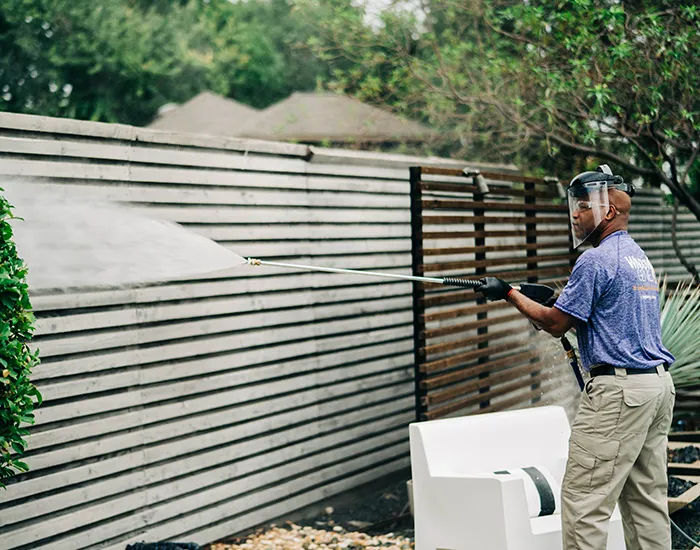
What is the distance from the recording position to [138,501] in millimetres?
5477

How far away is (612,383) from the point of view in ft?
14.1

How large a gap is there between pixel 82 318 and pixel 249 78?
111 feet

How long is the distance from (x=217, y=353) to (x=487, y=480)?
2.22 meters

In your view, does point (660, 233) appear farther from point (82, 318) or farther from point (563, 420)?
point (82, 318)

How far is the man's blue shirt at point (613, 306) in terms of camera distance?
4.32 m

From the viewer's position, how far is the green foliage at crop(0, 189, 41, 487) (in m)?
3.84

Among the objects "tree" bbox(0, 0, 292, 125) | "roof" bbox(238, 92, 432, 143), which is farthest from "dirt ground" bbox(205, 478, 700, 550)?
"tree" bbox(0, 0, 292, 125)

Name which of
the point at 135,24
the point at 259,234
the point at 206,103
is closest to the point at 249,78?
Result: the point at 135,24

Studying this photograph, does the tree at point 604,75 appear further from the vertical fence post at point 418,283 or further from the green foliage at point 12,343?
the green foliage at point 12,343

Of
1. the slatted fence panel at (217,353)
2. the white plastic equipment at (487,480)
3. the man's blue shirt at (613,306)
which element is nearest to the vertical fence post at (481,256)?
the slatted fence panel at (217,353)

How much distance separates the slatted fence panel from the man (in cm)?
241

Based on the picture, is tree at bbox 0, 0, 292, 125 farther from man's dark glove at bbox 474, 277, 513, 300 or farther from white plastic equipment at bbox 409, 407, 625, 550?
man's dark glove at bbox 474, 277, 513, 300

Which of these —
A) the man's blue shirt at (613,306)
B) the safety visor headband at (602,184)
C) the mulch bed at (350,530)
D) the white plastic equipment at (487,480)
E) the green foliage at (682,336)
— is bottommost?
the mulch bed at (350,530)

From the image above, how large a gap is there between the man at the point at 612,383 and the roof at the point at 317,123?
38.4 feet
